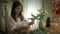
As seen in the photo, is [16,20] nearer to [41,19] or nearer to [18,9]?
[18,9]

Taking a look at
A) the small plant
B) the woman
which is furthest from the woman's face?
the small plant

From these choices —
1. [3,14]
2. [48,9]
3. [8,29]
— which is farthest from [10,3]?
[48,9]

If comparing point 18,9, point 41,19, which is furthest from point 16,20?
point 41,19

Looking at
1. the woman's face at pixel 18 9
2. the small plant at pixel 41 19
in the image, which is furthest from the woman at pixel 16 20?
the small plant at pixel 41 19

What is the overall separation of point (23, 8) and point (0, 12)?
212mm

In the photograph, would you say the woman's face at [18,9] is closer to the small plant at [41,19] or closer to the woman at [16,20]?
the woman at [16,20]

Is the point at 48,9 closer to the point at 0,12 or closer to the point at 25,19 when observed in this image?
the point at 25,19

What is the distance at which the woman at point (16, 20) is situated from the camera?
1347mm

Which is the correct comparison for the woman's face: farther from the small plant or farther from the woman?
the small plant

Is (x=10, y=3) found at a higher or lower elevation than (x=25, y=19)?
higher

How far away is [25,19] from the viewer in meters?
1.36

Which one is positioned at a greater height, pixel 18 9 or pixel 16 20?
pixel 18 9

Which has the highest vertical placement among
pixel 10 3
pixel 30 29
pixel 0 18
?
pixel 10 3

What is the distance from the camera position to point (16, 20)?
1368mm
